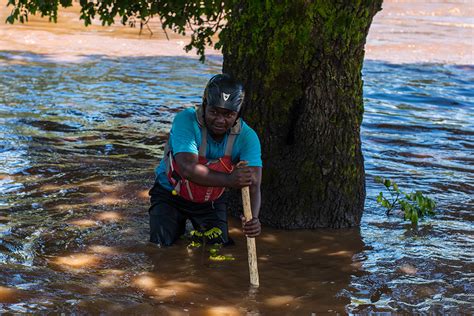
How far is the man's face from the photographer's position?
16.6ft

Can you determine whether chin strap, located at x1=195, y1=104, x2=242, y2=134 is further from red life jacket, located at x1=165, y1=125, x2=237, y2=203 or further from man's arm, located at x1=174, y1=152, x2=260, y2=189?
man's arm, located at x1=174, y1=152, x2=260, y2=189

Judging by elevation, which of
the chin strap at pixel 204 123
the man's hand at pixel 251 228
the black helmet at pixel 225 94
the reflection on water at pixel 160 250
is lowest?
the reflection on water at pixel 160 250

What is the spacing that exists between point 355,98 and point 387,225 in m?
1.10

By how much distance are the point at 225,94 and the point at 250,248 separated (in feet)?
3.18

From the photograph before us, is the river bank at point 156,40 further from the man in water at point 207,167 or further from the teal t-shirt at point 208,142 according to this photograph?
the teal t-shirt at point 208,142

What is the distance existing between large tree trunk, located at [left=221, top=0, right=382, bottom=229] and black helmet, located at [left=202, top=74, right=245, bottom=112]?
2.95ft

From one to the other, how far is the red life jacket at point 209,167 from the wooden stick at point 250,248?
0.42 m

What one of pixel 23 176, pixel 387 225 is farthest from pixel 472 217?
pixel 23 176

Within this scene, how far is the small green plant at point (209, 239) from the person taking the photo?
531 cm

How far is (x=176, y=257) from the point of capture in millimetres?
5328

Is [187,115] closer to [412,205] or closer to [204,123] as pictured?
[204,123]

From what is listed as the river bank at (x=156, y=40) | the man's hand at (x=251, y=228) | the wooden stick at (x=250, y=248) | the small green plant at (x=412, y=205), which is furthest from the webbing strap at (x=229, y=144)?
the river bank at (x=156, y=40)

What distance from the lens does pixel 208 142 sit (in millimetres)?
5285

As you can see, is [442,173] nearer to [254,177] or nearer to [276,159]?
[276,159]
